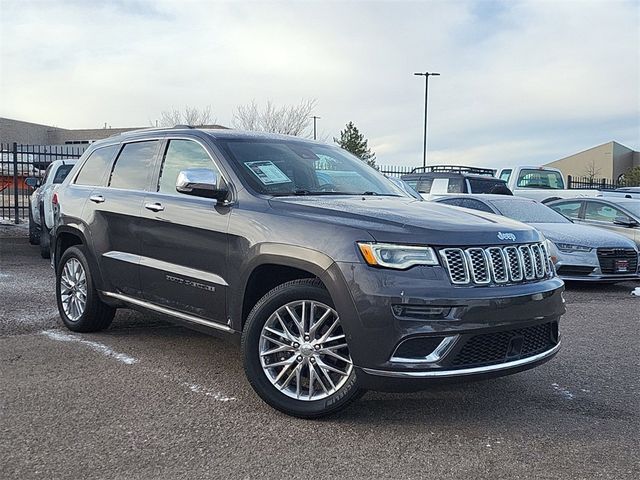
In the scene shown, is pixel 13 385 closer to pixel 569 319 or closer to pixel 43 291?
pixel 43 291

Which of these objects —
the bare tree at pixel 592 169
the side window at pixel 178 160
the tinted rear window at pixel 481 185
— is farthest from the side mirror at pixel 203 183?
the bare tree at pixel 592 169

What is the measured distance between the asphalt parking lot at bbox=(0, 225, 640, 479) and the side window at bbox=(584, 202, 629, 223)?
21.5 ft

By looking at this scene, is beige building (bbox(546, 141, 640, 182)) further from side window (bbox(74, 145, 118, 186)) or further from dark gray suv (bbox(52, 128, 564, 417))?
dark gray suv (bbox(52, 128, 564, 417))

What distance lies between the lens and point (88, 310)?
5809mm

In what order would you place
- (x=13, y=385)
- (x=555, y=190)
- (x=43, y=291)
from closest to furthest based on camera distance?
(x=13, y=385) < (x=43, y=291) < (x=555, y=190)

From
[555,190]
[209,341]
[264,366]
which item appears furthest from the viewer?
[555,190]

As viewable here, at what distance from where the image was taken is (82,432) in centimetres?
368

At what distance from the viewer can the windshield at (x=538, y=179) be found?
55.9 feet

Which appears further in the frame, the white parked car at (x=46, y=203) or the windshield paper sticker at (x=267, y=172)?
the white parked car at (x=46, y=203)

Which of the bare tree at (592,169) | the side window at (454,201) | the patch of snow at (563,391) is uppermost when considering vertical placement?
the bare tree at (592,169)

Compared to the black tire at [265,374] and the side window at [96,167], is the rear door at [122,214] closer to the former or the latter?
the side window at [96,167]

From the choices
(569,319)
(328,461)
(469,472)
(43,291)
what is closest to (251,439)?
(328,461)

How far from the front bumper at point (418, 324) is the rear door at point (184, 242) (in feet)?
3.70

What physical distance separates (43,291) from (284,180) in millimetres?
4765
